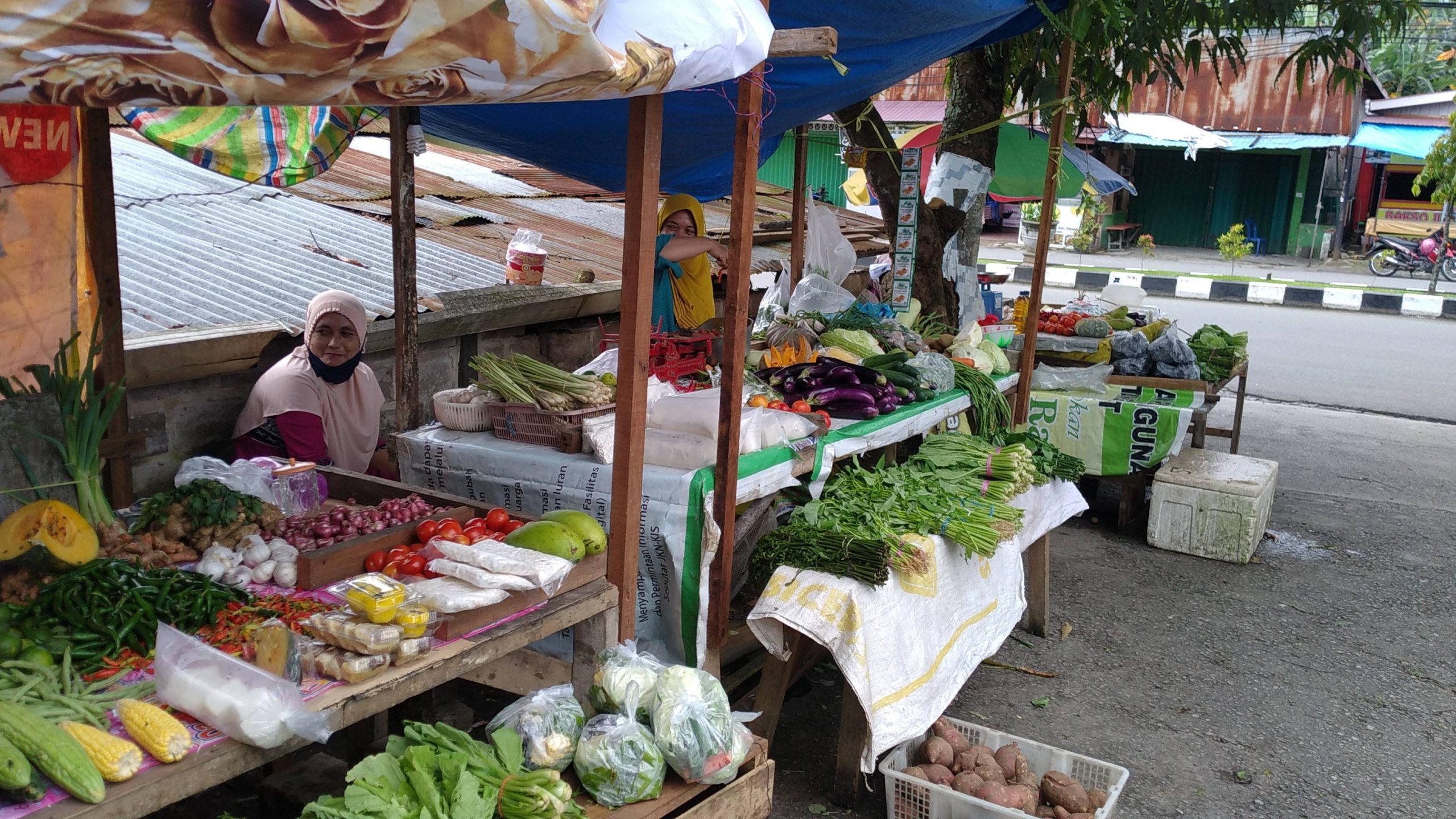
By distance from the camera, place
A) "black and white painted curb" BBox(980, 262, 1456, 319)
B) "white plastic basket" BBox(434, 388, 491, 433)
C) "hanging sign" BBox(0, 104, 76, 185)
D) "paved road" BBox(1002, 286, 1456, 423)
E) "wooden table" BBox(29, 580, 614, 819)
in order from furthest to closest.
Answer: "black and white painted curb" BBox(980, 262, 1456, 319) → "paved road" BBox(1002, 286, 1456, 423) → "white plastic basket" BBox(434, 388, 491, 433) → "hanging sign" BBox(0, 104, 76, 185) → "wooden table" BBox(29, 580, 614, 819)

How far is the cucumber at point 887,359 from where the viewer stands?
5031mm

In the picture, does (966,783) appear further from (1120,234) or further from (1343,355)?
(1120,234)

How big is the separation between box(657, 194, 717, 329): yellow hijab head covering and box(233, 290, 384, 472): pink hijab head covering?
74.8 inches

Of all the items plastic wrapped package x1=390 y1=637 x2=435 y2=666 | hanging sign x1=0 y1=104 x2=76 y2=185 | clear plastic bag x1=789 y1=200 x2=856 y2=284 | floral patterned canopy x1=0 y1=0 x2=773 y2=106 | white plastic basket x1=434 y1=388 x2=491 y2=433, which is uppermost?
floral patterned canopy x1=0 y1=0 x2=773 y2=106

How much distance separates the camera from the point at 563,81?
7.53 feet

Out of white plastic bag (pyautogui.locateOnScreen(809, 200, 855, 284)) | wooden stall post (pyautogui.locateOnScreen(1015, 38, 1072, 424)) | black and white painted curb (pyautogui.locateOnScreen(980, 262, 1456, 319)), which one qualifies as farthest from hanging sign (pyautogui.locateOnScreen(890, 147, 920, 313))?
black and white painted curb (pyautogui.locateOnScreen(980, 262, 1456, 319))

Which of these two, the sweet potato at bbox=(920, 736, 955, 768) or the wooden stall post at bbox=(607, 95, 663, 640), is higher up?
the wooden stall post at bbox=(607, 95, 663, 640)

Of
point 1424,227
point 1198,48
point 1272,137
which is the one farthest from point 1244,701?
point 1424,227

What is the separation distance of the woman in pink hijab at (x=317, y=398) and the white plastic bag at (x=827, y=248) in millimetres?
3223

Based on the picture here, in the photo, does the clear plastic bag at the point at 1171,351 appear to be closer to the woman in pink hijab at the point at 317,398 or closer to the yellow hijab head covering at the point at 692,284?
the yellow hijab head covering at the point at 692,284

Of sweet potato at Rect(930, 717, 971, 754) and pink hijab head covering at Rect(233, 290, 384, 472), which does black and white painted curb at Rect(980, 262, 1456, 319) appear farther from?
sweet potato at Rect(930, 717, 971, 754)

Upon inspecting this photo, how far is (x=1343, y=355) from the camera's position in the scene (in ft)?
44.9

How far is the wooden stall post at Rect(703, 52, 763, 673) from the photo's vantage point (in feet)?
10.9

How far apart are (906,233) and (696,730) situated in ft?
14.3
